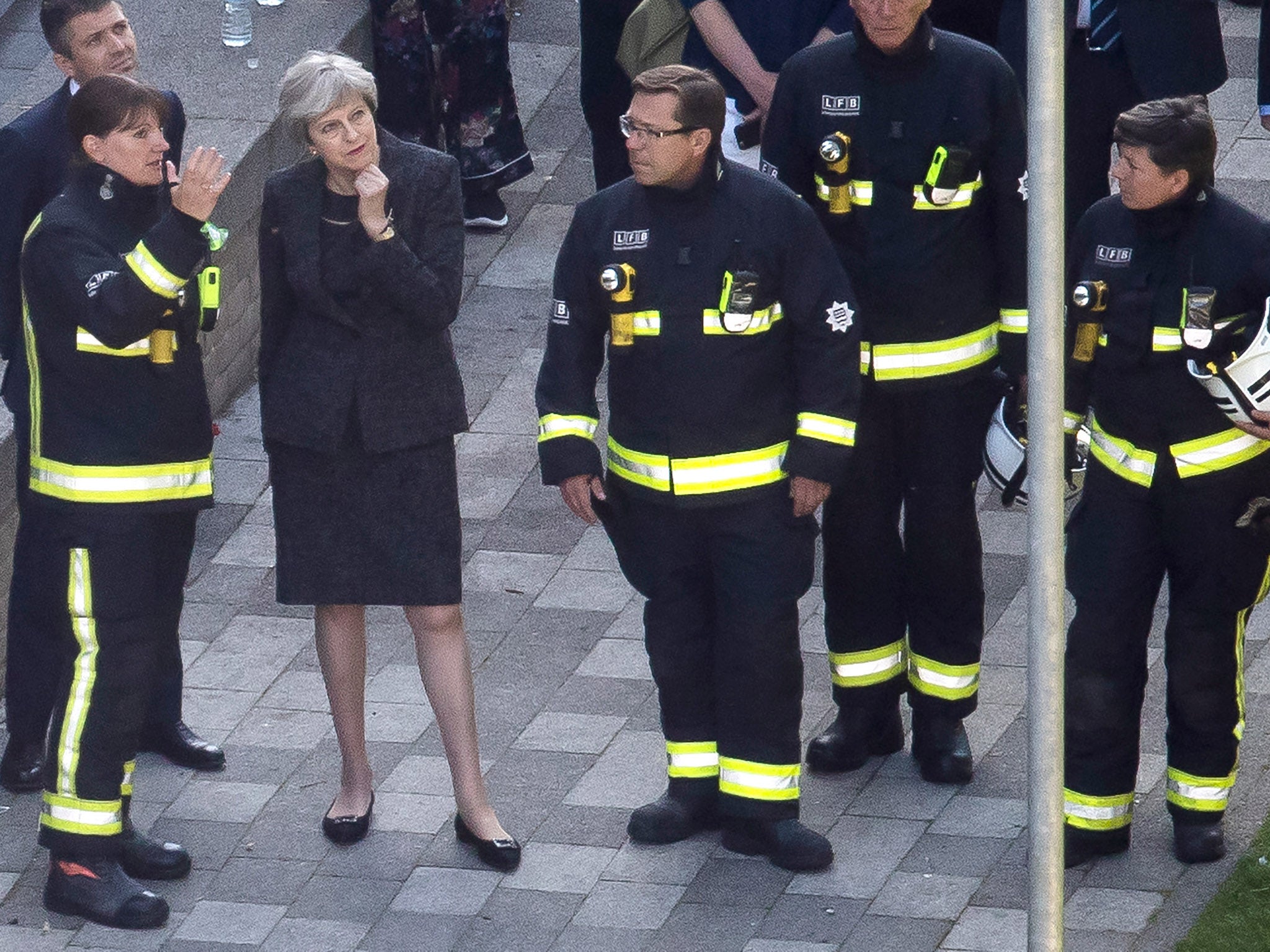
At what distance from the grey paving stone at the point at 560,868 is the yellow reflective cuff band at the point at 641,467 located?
99 cm

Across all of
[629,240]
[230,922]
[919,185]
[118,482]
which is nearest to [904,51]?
[919,185]

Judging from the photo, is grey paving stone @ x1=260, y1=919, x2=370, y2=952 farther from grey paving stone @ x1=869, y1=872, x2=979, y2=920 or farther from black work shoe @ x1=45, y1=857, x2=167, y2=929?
grey paving stone @ x1=869, y1=872, x2=979, y2=920

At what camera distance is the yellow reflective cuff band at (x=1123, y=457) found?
5754mm

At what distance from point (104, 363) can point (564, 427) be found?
113cm

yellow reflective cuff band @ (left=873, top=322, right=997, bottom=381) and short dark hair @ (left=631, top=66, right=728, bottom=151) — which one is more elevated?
short dark hair @ (left=631, top=66, right=728, bottom=151)

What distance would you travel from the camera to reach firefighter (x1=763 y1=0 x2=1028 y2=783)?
6098 mm

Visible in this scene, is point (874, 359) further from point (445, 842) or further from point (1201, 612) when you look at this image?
point (445, 842)

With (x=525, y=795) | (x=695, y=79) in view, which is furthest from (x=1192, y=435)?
(x=525, y=795)

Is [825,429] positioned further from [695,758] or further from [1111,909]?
[1111,909]

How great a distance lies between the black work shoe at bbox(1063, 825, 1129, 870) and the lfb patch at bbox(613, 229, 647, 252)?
181 cm

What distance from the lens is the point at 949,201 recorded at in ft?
20.1

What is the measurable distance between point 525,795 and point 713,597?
839 millimetres

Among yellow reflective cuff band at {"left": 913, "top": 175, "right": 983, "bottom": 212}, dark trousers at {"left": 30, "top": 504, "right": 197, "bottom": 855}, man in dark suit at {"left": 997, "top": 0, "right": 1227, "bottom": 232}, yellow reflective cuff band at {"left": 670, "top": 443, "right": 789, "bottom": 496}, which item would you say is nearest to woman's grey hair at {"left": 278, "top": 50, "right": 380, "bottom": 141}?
dark trousers at {"left": 30, "top": 504, "right": 197, "bottom": 855}

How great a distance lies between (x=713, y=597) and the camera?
20.0 feet
